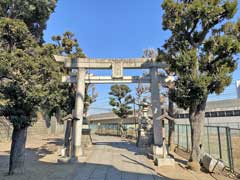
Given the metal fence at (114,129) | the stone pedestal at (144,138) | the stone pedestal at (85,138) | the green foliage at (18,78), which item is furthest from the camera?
the metal fence at (114,129)

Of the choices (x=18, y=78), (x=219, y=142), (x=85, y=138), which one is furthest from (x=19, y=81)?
(x=85, y=138)

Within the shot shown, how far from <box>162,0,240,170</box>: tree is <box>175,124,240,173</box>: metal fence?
2.89 feet

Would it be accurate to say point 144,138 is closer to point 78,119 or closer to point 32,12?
point 78,119

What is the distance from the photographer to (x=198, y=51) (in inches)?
286

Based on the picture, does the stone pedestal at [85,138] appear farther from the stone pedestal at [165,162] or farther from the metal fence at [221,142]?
the stone pedestal at [165,162]

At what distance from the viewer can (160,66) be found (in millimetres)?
9867

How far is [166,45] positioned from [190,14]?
57.8 inches

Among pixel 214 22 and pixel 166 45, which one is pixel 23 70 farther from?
pixel 214 22

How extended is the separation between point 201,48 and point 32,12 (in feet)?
19.5

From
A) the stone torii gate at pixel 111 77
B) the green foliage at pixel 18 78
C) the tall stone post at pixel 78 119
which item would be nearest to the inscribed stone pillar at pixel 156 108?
the stone torii gate at pixel 111 77

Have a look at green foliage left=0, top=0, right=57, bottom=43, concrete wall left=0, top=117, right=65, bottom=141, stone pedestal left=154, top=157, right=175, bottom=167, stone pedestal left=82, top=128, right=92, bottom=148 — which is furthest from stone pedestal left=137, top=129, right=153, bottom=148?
green foliage left=0, top=0, right=57, bottom=43

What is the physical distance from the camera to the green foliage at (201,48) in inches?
262

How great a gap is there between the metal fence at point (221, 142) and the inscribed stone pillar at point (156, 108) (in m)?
2.08

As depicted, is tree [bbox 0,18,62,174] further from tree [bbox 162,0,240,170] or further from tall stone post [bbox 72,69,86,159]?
tree [bbox 162,0,240,170]
